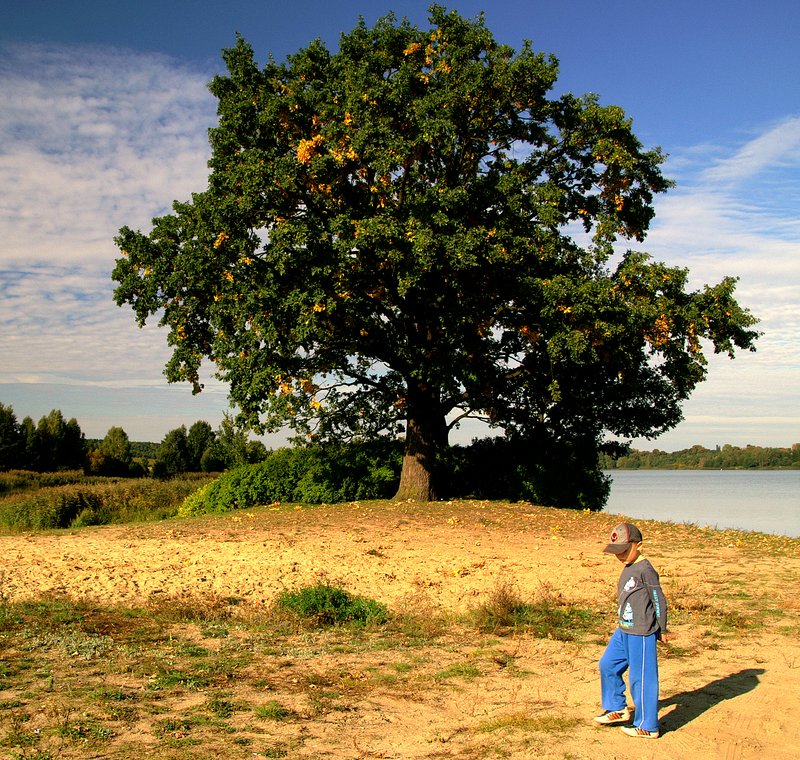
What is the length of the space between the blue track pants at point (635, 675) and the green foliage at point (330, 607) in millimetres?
3718

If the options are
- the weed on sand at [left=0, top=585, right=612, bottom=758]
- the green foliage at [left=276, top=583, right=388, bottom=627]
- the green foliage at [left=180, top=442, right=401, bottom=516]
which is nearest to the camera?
the weed on sand at [left=0, top=585, right=612, bottom=758]

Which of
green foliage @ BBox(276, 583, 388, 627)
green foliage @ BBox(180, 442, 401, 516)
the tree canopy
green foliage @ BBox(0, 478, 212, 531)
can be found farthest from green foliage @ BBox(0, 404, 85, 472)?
green foliage @ BBox(276, 583, 388, 627)

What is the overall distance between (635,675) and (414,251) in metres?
10.2

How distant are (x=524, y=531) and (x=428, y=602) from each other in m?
5.10

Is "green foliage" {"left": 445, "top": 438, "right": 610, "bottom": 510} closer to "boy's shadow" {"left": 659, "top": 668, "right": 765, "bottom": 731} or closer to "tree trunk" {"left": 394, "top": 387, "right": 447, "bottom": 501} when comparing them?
Result: "tree trunk" {"left": 394, "top": 387, "right": 447, "bottom": 501}

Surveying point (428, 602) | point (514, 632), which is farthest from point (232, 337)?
point (514, 632)

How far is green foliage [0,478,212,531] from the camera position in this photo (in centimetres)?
1914

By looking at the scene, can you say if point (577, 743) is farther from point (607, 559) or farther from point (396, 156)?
point (396, 156)

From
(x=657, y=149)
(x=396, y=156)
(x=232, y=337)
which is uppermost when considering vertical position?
(x=657, y=149)

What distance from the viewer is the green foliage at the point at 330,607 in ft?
28.6

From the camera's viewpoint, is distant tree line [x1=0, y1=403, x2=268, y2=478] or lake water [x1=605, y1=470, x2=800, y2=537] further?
distant tree line [x1=0, y1=403, x2=268, y2=478]

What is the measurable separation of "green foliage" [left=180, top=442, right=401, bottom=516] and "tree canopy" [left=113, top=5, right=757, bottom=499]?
3.15ft

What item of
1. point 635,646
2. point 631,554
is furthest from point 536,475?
point 635,646

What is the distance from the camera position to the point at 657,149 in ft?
57.3
